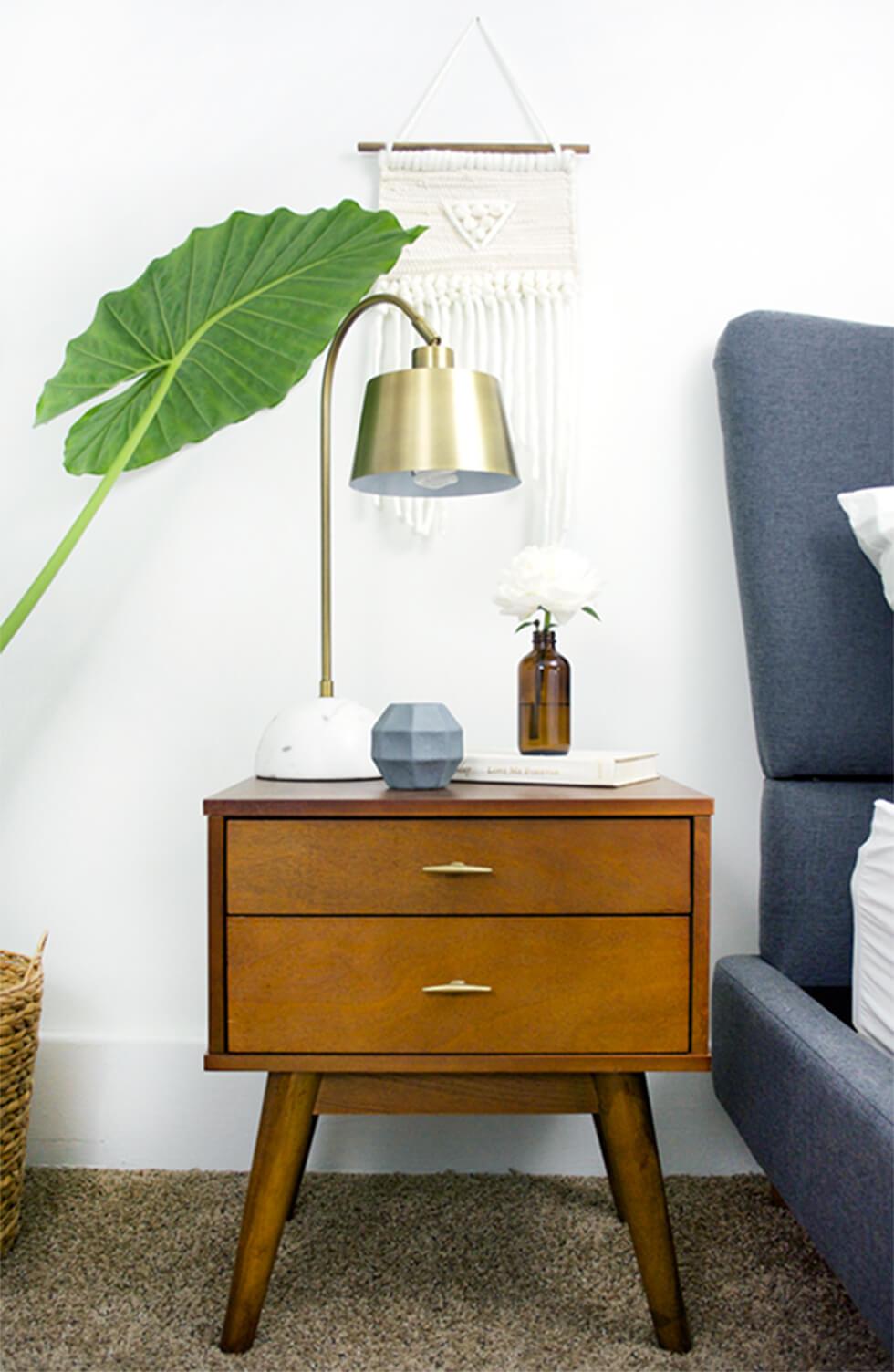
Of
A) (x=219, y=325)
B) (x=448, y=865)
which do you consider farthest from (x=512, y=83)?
(x=448, y=865)

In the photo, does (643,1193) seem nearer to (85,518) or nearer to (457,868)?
(457,868)

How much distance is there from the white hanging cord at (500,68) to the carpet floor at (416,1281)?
4.83 feet

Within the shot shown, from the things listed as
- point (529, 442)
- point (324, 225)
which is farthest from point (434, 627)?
point (324, 225)

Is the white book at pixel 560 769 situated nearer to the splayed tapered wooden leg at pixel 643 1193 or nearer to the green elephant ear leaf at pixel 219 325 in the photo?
the splayed tapered wooden leg at pixel 643 1193

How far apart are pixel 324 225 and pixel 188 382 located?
27 centimetres

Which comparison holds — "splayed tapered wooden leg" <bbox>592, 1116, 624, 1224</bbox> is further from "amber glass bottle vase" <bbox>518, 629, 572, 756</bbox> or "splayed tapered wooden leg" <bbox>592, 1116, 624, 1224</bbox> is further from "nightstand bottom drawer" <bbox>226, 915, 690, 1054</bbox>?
"amber glass bottle vase" <bbox>518, 629, 572, 756</bbox>

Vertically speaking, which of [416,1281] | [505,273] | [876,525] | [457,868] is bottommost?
[416,1281]

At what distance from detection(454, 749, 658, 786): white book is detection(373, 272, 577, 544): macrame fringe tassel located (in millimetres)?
432

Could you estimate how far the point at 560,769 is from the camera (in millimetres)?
1152

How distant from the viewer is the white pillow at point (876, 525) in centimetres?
122

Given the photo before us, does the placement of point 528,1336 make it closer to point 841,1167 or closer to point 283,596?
point 841,1167

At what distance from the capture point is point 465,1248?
127cm

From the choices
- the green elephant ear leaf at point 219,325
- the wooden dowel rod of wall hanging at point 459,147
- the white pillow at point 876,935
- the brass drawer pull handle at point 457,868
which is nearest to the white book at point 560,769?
the brass drawer pull handle at point 457,868

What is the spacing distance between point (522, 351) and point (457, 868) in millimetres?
813
